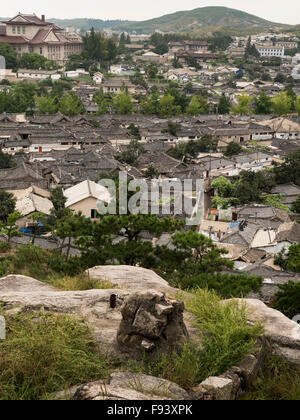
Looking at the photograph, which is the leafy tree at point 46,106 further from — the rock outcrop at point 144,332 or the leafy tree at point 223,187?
the rock outcrop at point 144,332

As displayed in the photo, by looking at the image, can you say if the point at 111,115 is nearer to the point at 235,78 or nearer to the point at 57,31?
the point at 235,78

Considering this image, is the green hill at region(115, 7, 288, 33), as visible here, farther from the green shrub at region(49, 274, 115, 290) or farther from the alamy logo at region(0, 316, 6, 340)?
the alamy logo at region(0, 316, 6, 340)

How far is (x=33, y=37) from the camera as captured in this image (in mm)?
48094

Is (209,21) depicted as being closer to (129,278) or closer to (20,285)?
(129,278)

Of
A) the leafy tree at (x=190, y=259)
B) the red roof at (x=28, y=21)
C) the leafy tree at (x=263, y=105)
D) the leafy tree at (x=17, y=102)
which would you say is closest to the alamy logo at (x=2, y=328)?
the leafy tree at (x=190, y=259)

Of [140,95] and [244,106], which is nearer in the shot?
[244,106]

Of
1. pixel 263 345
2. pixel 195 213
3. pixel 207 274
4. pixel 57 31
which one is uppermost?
pixel 57 31

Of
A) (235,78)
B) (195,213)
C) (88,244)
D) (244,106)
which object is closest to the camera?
(88,244)

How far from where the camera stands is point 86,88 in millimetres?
38250

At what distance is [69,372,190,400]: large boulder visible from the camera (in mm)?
2686

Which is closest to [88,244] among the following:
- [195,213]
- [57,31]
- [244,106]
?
[195,213]

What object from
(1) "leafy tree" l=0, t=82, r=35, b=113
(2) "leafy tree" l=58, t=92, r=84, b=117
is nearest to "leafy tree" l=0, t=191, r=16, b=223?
(2) "leafy tree" l=58, t=92, r=84, b=117

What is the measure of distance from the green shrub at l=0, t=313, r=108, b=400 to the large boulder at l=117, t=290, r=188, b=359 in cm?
25

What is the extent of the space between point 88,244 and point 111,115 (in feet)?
78.9
